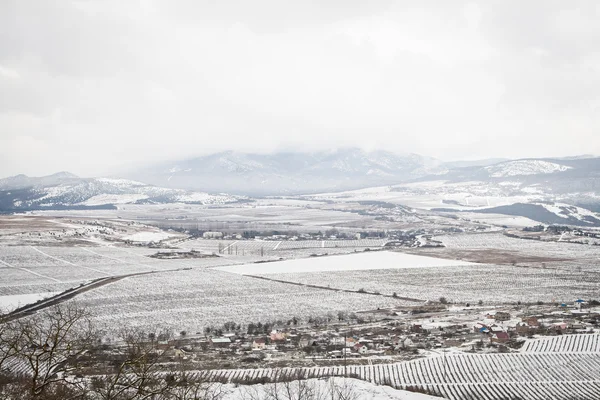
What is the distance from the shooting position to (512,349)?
911 inches

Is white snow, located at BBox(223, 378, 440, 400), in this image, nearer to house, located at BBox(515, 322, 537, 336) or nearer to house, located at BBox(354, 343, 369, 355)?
house, located at BBox(354, 343, 369, 355)

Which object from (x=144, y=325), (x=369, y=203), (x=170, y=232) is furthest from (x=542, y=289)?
(x=369, y=203)

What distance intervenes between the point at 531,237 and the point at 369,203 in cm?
7056

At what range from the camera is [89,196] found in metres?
156

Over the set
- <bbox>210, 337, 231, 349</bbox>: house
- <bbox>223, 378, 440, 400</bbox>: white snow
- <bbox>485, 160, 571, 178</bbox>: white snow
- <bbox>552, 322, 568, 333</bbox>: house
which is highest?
<bbox>485, 160, 571, 178</bbox>: white snow

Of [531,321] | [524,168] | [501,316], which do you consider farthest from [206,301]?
[524,168]

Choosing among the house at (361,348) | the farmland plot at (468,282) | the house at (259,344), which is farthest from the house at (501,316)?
the house at (259,344)

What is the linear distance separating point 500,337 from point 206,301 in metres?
17.2

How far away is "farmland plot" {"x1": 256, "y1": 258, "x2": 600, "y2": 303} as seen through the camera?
3594 cm

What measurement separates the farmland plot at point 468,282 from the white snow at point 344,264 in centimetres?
131

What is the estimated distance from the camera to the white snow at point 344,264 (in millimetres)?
46531

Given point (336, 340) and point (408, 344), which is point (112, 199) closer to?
point (336, 340)

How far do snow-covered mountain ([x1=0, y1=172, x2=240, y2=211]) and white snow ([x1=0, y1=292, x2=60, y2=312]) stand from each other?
113537 mm

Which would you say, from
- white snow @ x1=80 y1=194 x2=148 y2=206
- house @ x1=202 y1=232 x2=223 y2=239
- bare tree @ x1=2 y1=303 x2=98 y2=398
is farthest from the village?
white snow @ x1=80 y1=194 x2=148 y2=206
